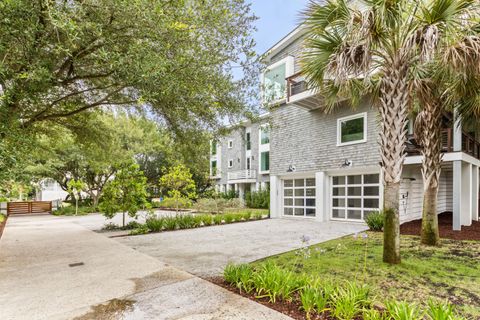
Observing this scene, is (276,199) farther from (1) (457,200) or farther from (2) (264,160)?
(2) (264,160)

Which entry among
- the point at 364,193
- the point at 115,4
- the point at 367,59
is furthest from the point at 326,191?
the point at 115,4

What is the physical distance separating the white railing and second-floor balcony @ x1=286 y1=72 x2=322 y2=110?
1213cm

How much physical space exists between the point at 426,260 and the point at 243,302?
4.19 m

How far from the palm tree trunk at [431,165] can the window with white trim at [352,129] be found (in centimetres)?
402

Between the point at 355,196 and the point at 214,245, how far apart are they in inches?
280

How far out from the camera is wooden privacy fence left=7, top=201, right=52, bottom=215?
19.7 m

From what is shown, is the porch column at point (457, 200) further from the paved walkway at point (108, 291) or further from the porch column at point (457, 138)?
the paved walkway at point (108, 291)

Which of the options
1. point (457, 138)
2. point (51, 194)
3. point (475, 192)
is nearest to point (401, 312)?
point (457, 138)

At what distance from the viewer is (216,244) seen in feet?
24.9

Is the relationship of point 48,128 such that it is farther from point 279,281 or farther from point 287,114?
point 287,114

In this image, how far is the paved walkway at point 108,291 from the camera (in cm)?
337

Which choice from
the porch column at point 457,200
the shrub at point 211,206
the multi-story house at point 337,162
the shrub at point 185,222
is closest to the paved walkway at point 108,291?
the shrub at point 185,222

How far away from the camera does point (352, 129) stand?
1152 centimetres

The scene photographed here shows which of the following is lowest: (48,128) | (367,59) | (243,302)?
(243,302)
